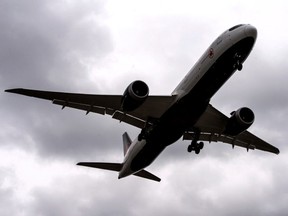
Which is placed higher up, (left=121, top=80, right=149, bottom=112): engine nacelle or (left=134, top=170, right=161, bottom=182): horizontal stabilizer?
(left=121, top=80, right=149, bottom=112): engine nacelle

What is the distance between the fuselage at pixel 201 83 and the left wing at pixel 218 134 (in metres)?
3.76

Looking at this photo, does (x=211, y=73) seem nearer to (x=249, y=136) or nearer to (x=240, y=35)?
(x=240, y=35)

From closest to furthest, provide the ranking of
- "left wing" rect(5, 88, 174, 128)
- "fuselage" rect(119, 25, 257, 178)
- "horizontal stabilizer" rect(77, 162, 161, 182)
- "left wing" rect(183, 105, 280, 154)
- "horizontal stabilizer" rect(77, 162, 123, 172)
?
"fuselage" rect(119, 25, 257, 178), "left wing" rect(5, 88, 174, 128), "left wing" rect(183, 105, 280, 154), "horizontal stabilizer" rect(77, 162, 161, 182), "horizontal stabilizer" rect(77, 162, 123, 172)

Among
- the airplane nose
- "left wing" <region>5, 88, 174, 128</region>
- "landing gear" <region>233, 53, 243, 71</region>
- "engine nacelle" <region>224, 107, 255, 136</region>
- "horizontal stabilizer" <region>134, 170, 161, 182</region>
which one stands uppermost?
the airplane nose

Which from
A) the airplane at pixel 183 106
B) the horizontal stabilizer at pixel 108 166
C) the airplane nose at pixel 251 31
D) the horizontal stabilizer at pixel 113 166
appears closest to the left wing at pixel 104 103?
the airplane at pixel 183 106

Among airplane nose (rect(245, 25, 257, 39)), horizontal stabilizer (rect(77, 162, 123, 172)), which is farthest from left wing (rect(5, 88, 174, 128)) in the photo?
airplane nose (rect(245, 25, 257, 39))

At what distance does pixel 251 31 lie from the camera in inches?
989

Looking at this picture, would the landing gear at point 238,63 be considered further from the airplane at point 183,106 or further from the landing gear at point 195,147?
the landing gear at point 195,147

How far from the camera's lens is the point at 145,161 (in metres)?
33.5

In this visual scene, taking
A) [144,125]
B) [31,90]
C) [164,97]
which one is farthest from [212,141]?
[31,90]

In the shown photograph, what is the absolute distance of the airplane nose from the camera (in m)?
25.1

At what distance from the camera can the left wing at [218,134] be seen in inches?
1302

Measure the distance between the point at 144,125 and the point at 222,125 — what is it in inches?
234

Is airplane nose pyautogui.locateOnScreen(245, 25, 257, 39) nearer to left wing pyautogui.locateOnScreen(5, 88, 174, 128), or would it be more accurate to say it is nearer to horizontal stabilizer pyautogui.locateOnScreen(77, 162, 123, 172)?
left wing pyautogui.locateOnScreen(5, 88, 174, 128)
